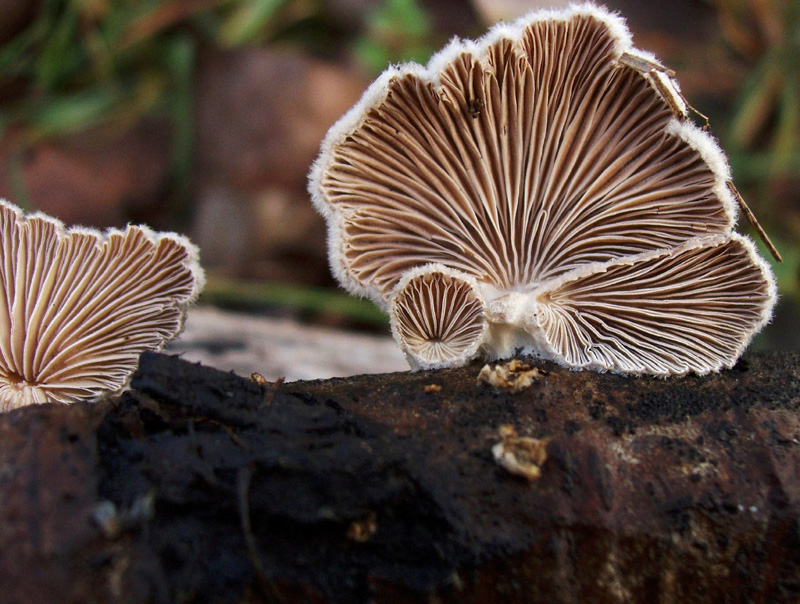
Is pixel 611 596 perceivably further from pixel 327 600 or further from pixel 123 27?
pixel 123 27

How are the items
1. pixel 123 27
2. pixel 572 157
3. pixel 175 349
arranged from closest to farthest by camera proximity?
1. pixel 572 157
2. pixel 175 349
3. pixel 123 27

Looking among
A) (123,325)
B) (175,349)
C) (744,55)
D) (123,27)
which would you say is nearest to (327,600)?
(123,325)

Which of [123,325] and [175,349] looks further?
[175,349]

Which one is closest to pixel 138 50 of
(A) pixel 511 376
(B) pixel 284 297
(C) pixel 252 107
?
(C) pixel 252 107

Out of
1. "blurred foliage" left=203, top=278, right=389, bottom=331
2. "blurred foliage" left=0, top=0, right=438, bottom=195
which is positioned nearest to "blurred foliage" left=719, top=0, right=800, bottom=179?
"blurred foliage" left=0, top=0, right=438, bottom=195

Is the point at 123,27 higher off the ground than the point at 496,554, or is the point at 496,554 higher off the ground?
the point at 123,27

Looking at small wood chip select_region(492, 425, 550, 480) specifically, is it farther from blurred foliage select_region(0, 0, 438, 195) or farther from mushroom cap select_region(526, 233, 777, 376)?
blurred foliage select_region(0, 0, 438, 195)

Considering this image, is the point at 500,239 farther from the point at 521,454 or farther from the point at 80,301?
the point at 80,301
